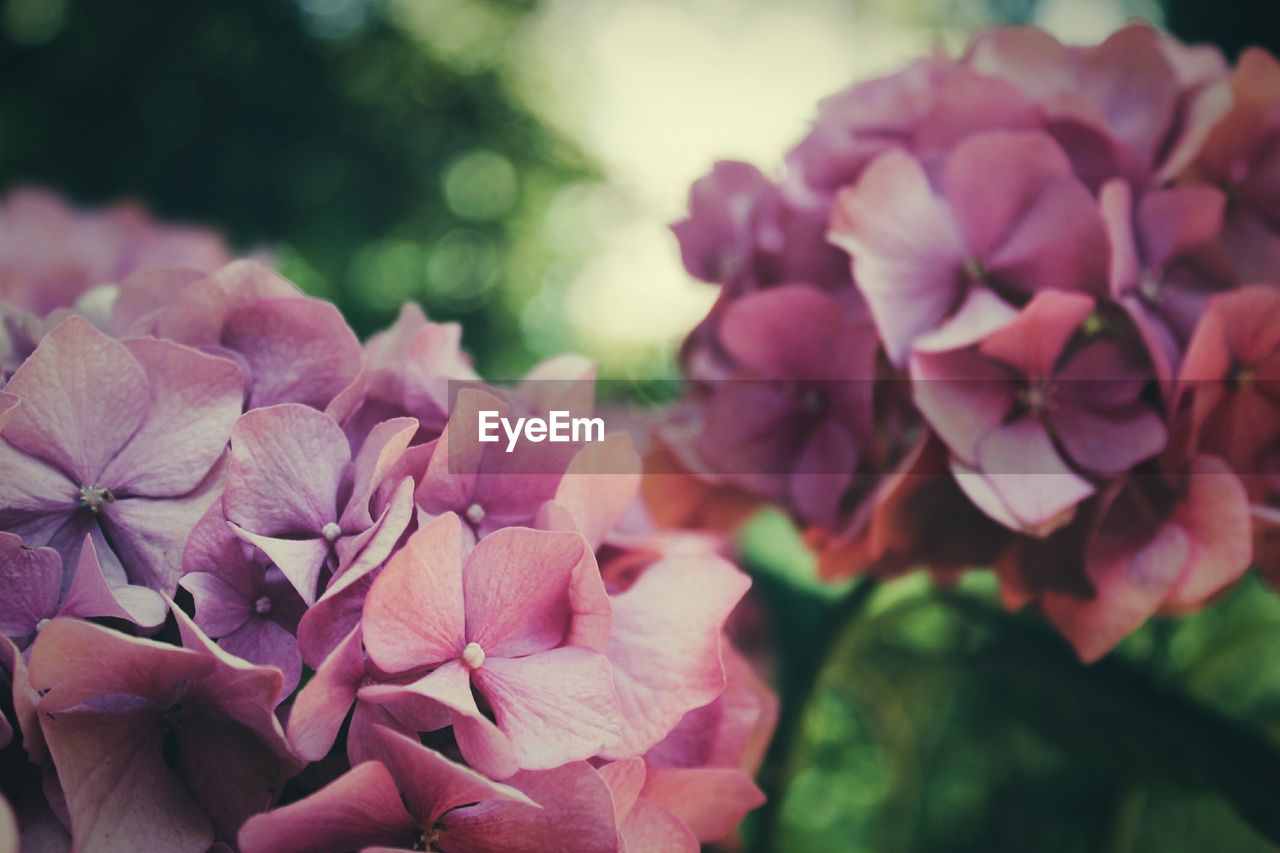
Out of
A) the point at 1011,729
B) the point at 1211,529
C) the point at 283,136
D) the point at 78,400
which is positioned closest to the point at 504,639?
the point at 78,400

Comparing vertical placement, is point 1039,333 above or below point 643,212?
above

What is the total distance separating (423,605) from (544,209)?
37.0 inches

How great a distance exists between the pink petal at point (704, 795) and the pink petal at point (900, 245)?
14 cm

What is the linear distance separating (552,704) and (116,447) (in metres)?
0.13

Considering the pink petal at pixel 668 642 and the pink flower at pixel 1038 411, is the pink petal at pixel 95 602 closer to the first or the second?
the pink petal at pixel 668 642

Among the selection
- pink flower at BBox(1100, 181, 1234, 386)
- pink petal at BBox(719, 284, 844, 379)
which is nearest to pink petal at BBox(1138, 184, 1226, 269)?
pink flower at BBox(1100, 181, 1234, 386)

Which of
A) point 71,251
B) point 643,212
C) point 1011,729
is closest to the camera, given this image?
point 71,251

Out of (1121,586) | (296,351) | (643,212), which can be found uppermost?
(296,351)

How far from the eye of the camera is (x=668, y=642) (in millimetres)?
234

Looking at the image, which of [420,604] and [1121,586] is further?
[1121,586]

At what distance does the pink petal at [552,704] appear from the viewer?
0.65 ft

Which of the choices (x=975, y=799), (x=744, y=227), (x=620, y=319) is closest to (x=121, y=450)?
(x=744, y=227)

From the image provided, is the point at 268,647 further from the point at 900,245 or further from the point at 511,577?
the point at 900,245

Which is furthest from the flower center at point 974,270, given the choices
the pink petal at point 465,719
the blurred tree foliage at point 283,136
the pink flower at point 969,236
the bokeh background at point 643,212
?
the blurred tree foliage at point 283,136
